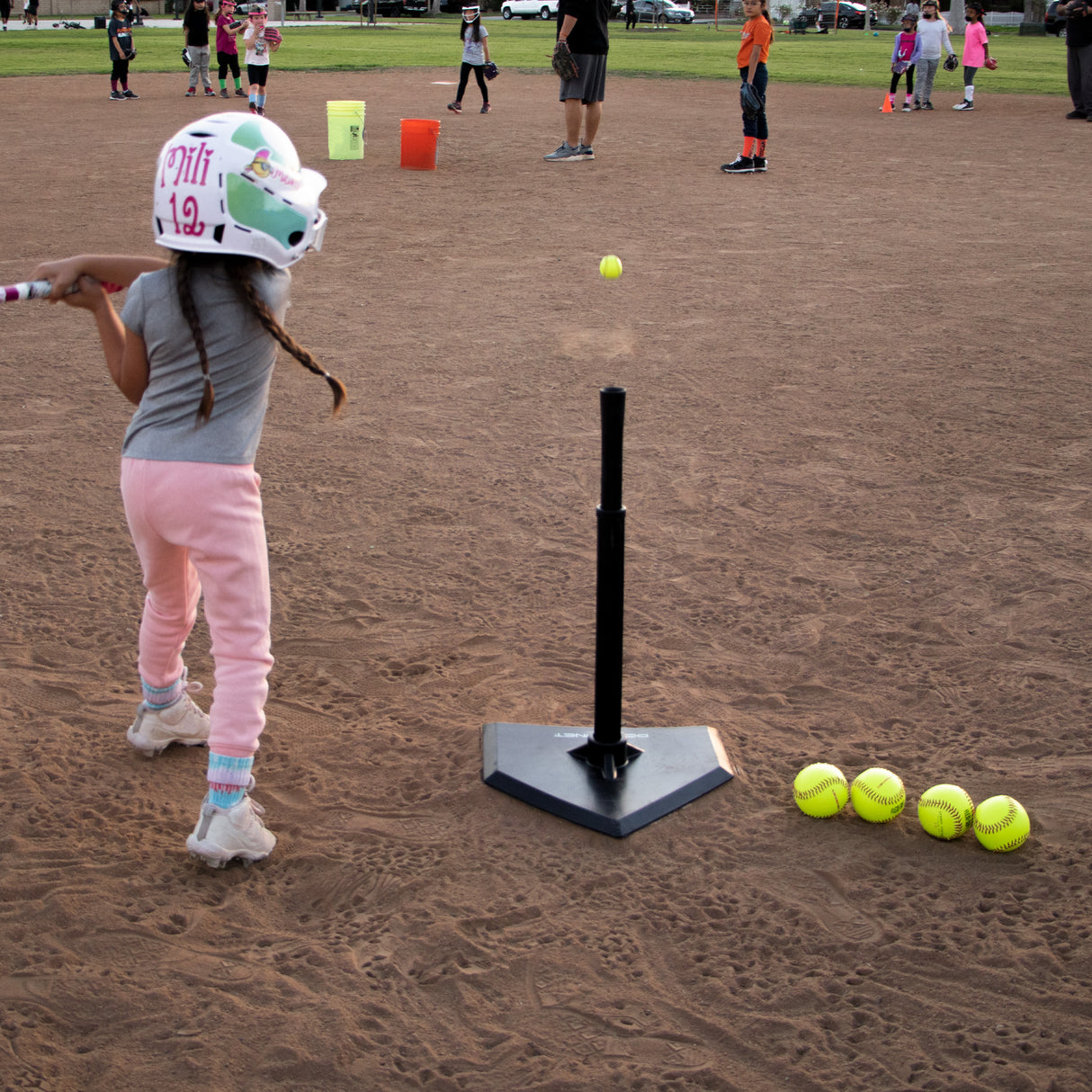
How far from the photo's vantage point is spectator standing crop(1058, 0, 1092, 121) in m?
17.3

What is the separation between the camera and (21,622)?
4.16 meters

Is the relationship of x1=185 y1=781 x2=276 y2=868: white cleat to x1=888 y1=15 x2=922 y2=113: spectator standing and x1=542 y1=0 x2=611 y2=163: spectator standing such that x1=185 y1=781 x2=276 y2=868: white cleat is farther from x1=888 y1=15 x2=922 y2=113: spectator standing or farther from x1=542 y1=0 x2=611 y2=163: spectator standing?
x1=888 y1=15 x2=922 y2=113: spectator standing

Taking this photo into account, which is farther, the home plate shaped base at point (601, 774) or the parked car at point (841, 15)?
the parked car at point (841, 15)

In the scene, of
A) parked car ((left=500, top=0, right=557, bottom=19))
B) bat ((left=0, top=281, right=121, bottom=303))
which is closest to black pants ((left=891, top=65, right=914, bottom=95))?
bat ((left=0, top=281, right=121, bottom=303))

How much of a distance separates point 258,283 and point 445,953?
1.62 m

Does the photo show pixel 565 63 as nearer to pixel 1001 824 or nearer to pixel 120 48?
pixel 120 48

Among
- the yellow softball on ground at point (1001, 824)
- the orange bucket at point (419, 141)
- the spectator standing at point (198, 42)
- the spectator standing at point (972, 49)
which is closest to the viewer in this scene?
the yellow softball on ground at point (1001, 824)

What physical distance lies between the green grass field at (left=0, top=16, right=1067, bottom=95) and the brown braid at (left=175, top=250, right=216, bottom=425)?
2405 centimetres

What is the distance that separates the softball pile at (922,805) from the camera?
3.07 metres

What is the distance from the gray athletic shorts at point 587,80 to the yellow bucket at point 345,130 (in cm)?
241

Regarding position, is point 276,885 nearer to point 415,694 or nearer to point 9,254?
point 415,694

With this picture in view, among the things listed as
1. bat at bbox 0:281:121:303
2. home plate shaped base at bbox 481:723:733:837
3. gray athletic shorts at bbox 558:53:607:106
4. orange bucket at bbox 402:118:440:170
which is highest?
gray athletic shorts at bbox 558:53:607:106

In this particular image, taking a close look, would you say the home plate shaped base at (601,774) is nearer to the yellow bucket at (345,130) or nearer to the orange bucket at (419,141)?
the orange bucket at (419,141)

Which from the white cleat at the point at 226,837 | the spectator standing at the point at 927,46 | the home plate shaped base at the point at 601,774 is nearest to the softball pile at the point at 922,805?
the home plate shaped base at the point at 601,774
